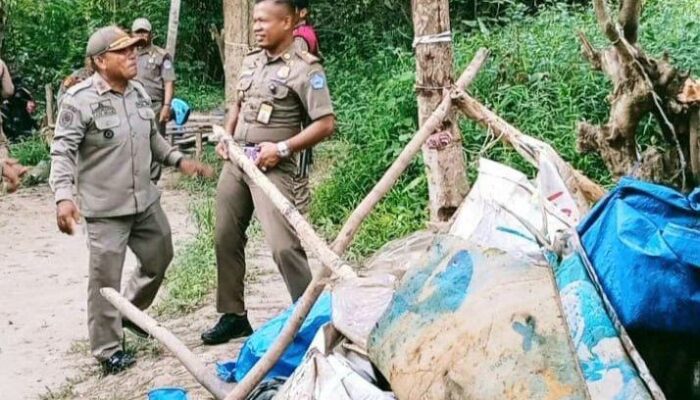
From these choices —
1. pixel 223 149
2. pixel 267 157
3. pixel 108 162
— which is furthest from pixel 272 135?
pixel 108 162

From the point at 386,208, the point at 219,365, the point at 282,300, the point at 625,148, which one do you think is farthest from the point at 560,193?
the point at 386,208

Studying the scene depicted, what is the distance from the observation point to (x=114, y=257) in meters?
5.14

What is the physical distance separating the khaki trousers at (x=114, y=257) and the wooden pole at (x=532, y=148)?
198 cm

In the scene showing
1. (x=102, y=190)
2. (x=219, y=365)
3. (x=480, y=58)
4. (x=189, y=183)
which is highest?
(x=480, y=58)

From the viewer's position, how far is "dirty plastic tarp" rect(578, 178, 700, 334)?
270cm

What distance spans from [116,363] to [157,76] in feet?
18.6

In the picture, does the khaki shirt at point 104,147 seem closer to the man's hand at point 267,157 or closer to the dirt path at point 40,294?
the man's hand at point 267,157

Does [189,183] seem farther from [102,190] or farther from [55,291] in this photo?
[102,190]

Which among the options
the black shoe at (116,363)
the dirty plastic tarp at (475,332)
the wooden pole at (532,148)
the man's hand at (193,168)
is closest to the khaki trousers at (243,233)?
the man's hand at (193,168)

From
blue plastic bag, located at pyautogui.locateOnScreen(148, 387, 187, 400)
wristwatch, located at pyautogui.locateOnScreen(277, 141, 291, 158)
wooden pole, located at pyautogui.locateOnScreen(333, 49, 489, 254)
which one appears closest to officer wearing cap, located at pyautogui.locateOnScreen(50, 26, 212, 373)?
wristwatch, located at pyautogui.locateOnScreen(277, 141, 291, 158)

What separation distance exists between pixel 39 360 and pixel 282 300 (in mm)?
1465

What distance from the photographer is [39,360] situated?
5.74 m

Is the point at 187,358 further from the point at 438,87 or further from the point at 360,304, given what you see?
the point at 438,87

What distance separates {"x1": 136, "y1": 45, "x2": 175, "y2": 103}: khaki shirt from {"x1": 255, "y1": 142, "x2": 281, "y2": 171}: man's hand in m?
5.71
